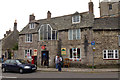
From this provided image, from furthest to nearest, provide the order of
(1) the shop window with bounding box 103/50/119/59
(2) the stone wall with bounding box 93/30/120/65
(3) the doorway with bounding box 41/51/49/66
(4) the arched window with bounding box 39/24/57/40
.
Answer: (4) the arched window with bounding box 39/24/57/40, (3) the doorway with bounding box 41/51/49/66, (2) the stone wall with bounding box 93/30/120/65, (1) the shop window with bounding box 103/50/119/59

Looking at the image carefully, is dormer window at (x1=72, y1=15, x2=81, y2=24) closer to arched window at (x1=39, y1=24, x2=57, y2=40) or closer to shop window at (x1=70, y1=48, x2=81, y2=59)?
arched window at (x1=39, y1=24, x2=57, y2=40)

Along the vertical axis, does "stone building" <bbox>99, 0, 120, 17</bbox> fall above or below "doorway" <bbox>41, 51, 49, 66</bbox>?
above

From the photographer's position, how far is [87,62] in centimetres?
1808

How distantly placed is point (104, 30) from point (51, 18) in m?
10.5

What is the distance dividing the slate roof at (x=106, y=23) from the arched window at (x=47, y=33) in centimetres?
661

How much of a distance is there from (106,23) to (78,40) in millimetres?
4812

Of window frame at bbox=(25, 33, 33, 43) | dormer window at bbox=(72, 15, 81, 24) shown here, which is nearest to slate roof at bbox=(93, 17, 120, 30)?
dormer window at bbox=(72, 15, 81, 24)

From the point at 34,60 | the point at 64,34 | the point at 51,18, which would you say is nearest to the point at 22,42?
the point at 34,60

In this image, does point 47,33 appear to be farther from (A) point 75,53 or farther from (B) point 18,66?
(B) point 18,66

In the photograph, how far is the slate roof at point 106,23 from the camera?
17930 millimetres

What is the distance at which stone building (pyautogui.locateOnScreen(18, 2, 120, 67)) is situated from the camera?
1767 centimetres

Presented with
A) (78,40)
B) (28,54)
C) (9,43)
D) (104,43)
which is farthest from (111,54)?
(9,43)

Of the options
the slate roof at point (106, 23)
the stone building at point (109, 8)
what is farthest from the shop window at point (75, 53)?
the stone building at point (109, 8)

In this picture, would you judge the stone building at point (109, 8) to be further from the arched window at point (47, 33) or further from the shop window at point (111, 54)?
the arched window at point (47, 33)
